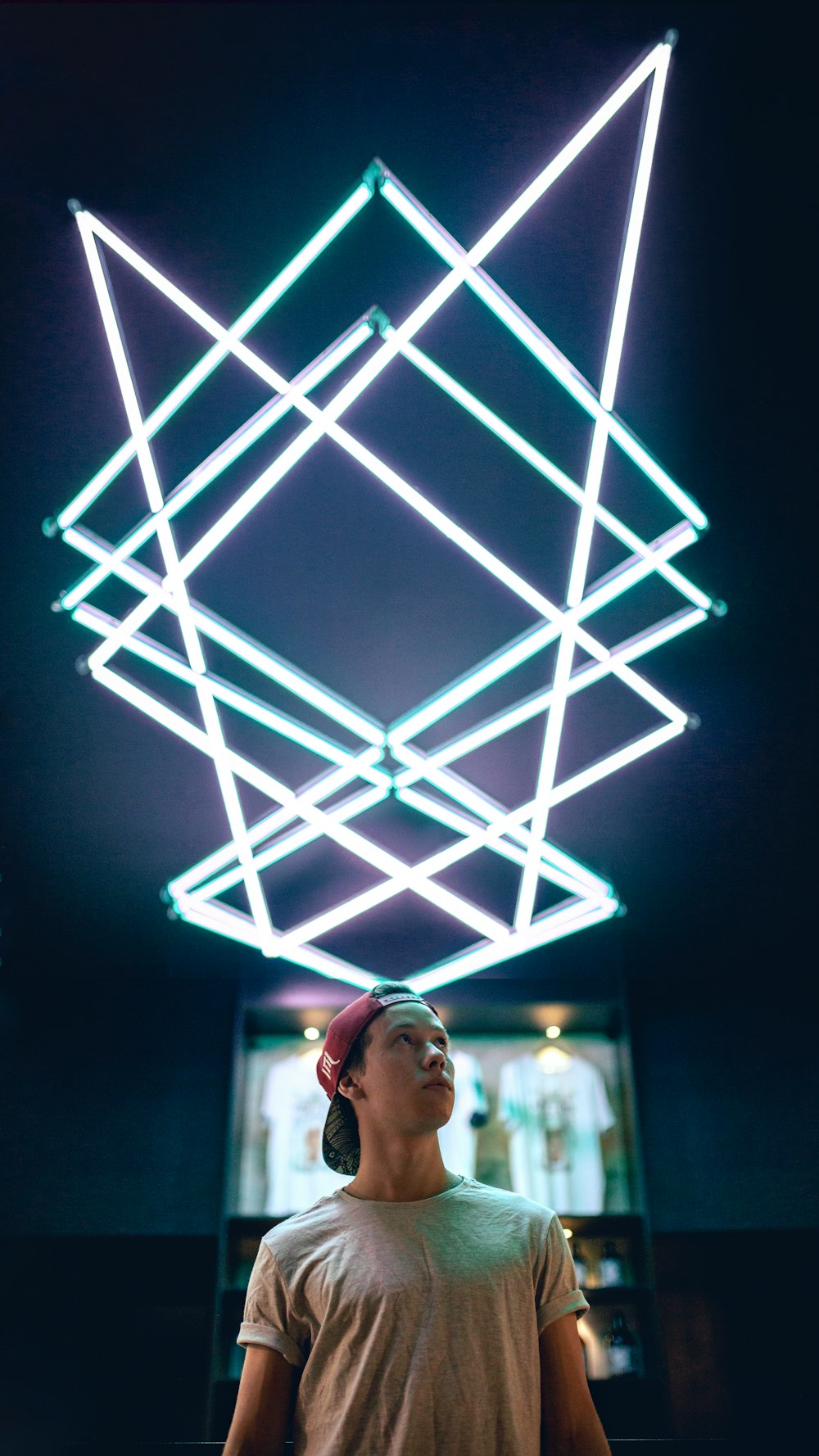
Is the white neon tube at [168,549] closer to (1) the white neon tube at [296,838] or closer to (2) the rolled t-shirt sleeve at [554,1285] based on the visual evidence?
(1) the white neon tube at [296,838]

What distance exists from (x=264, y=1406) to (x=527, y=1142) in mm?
2942

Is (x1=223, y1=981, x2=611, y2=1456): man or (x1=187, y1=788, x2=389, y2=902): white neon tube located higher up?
(x1=187, y1=788, x2=389, y2=902): white neon tube

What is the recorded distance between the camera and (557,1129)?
4145mm

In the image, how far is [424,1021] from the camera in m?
1.67

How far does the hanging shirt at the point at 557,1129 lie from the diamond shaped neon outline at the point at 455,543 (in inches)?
42.1

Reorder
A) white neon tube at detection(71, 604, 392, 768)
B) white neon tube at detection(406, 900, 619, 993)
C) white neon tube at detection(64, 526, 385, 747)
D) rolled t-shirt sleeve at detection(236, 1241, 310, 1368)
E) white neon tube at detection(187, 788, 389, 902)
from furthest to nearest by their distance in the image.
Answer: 1. white neon tube at detection(406, 900, 619, 993)
2. white neon tube at detection(187, 788, 389, 902)
3. white neon tube at detection(71, 604, 392, 768)
4. white neon tube at detection(64, 526, 385, 747)
5. rolled t-shirt sleeve at detection(236, 1241, 310, 1368)

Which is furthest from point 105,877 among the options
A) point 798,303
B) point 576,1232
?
point 798,303

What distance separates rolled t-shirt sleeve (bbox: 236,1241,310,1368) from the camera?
140 cm

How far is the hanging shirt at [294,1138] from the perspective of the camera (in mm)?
3984

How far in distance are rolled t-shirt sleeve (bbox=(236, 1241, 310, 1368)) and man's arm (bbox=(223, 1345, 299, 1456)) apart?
0.01 m

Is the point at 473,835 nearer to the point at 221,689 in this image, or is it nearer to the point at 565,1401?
the point at 221,689

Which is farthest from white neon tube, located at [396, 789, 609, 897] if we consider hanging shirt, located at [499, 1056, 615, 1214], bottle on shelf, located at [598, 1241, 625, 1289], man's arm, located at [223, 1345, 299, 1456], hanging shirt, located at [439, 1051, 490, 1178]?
bottle on shelf, located at [598, 1241, 625, 1289]

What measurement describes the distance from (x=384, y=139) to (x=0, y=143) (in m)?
0.74

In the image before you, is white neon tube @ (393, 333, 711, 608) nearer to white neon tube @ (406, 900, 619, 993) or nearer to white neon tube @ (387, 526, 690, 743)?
white neon tube @ (387, 526, 690, 743)
